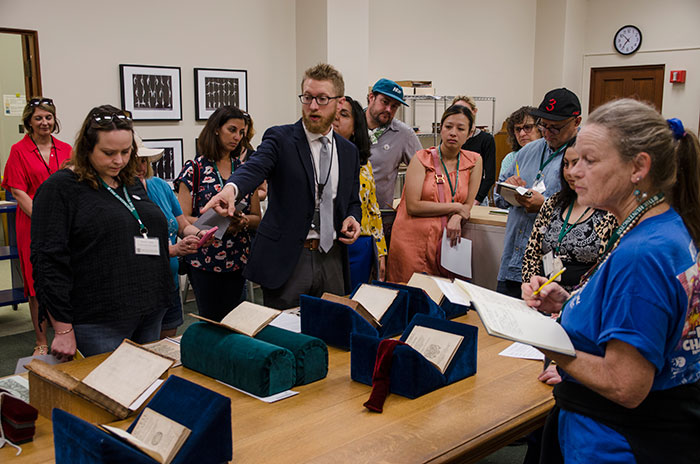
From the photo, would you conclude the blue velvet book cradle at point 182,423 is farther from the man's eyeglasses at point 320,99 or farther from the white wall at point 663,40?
the white wall at point 663,40

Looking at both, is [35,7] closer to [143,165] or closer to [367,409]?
[143,165]

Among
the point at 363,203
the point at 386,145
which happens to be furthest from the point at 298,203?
the point at 386,145

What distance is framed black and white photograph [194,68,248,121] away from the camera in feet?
18.8

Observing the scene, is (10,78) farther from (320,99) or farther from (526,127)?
(526,127)

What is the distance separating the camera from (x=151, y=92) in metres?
5.38

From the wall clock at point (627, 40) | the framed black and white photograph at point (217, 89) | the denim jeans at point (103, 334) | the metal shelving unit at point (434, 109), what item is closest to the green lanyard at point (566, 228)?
the denim jeans at point (103, 334)

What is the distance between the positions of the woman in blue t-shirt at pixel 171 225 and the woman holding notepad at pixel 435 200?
121cm

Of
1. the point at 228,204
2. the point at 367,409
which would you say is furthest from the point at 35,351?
the point at 367,409

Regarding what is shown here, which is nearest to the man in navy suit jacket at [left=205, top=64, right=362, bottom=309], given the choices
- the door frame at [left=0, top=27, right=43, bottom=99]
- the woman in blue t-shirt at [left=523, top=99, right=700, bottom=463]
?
the woman in blue t-shirt at [left=523, top=99, right=700, bottom=463]

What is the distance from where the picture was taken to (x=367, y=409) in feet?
5.39

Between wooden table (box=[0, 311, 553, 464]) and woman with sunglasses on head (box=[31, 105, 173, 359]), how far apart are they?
1.38 feet

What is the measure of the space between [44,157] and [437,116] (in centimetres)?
535

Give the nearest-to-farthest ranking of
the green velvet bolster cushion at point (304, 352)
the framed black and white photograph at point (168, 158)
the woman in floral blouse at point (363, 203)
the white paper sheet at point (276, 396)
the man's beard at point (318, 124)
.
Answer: the white paper sheet at point (276, 396) < the green velvet bolster cushion at point (304, 352) < the man's beard at point (318, 124) < the woman in floral blouse at point (363, 203) < the framed black and white photograph at point (168, 158)

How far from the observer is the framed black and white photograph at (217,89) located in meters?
5.74
